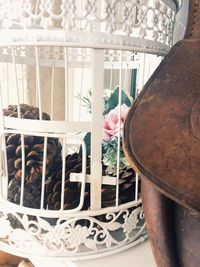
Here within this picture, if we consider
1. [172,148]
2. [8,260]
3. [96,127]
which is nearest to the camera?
[172,148]

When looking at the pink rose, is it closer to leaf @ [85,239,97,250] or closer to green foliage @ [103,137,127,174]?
green foliage @ [103,137,127,174]

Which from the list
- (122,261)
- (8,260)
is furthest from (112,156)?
(8,260)

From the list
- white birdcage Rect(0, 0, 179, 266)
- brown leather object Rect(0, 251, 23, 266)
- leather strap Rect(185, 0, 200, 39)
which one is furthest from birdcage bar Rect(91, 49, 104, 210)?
brown leather object Rect(0, 251, 23, 266)

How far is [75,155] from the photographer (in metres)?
0.46

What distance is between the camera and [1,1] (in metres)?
0.34

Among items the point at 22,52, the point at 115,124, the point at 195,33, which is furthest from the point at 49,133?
the point at 22,52

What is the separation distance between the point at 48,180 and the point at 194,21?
312mm

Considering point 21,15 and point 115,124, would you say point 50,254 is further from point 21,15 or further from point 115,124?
point 21,15

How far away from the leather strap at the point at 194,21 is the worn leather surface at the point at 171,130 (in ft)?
0.09

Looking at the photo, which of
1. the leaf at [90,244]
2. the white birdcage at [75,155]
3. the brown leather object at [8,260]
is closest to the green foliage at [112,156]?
the white birdcage at [75,155]

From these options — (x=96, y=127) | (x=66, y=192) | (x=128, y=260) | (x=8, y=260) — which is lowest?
(x=8, y=260)

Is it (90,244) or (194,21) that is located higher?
(194,21)

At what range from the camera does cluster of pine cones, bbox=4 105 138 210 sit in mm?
421

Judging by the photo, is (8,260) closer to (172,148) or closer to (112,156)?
(112,156)
